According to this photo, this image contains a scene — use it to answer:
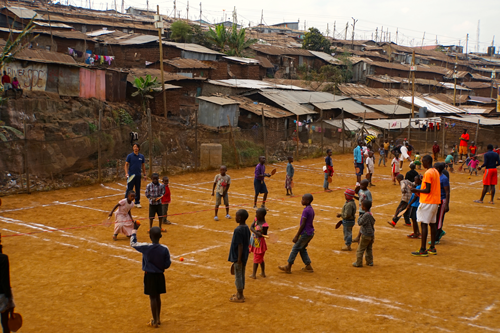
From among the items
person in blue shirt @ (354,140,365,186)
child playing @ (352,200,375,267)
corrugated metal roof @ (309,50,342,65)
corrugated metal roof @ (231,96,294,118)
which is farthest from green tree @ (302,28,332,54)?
child playing @ (352,200,375,267)

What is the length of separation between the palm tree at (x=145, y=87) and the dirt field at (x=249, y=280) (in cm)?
1555

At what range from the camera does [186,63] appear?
128ft

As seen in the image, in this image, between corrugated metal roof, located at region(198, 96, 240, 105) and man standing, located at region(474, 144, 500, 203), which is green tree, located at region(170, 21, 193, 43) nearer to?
corrugated metal roof, located at region(198, 96, 240, 105)

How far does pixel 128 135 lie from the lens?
24.6m

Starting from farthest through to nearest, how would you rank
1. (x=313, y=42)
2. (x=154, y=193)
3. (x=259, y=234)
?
(x=313, y=42) < (x=154, y=193) < (x=259, y=234)

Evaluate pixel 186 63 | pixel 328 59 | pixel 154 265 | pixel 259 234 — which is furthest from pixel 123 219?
pixel 328 59

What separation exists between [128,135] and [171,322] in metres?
19.1

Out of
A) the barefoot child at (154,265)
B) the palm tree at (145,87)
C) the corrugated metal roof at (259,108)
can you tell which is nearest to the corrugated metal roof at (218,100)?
the corrugated metal roof at (259,108)

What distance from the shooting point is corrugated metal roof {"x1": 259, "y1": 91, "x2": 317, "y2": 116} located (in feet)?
115

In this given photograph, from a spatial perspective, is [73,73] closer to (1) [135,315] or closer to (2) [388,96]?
(1) [135,315]

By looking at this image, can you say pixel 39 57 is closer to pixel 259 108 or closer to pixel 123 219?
pixel 259 108

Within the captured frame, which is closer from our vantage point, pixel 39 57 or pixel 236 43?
pixel 39 57

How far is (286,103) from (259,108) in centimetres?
331

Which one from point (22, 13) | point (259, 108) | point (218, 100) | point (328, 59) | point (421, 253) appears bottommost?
point (421, 253)
